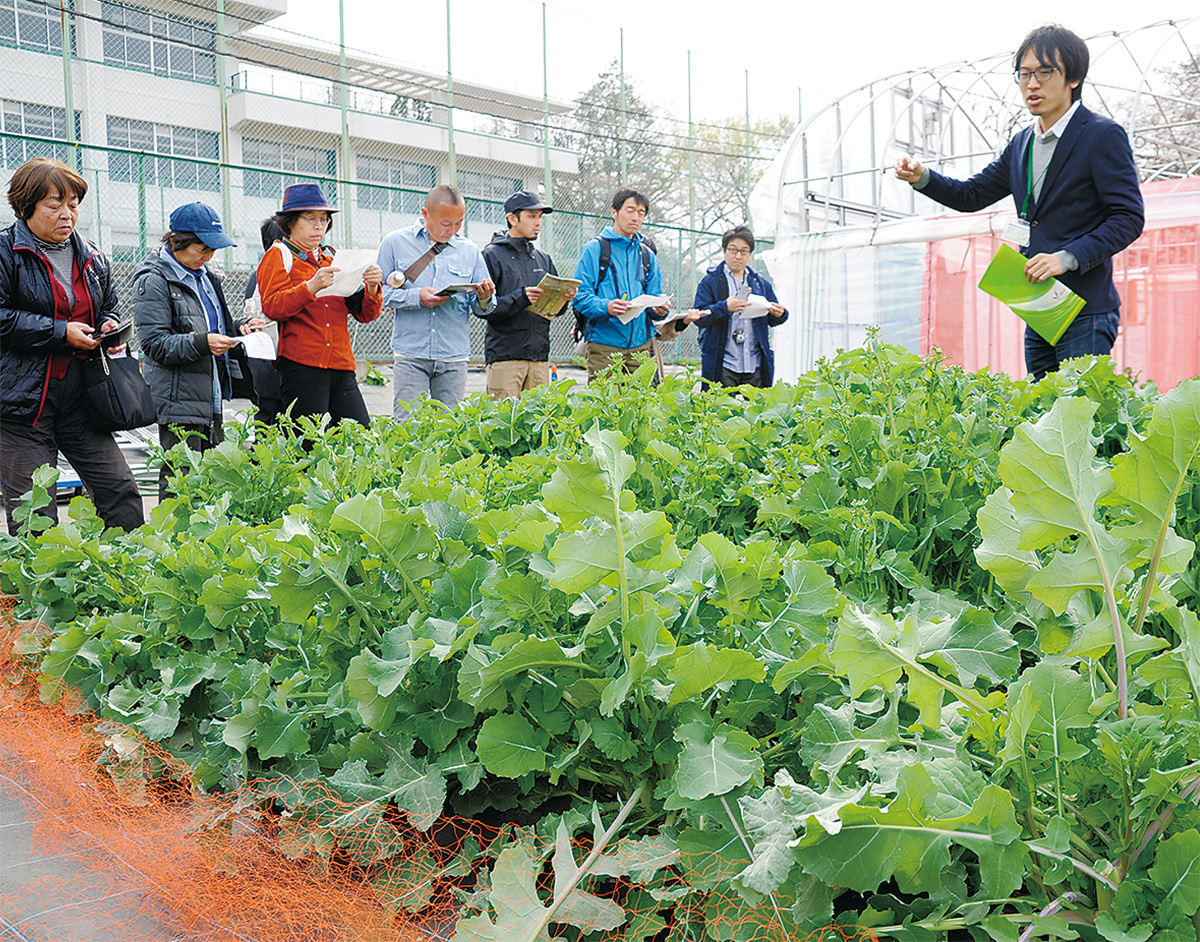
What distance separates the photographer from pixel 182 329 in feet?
17.1

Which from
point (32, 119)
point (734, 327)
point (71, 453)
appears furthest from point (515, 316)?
point (32, 119)

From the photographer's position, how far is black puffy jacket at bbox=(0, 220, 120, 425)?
4.20 metres

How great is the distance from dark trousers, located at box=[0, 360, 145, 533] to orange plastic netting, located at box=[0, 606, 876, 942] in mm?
2517

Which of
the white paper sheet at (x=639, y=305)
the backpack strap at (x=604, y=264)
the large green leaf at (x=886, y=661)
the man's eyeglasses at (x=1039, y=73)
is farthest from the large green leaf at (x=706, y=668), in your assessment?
the backpack strap at (x=604, y=264)

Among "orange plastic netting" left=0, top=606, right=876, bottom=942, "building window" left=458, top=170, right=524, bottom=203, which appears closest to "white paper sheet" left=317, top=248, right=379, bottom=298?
"orange plastic netting" left=0, top=606, right=876, bottom=942

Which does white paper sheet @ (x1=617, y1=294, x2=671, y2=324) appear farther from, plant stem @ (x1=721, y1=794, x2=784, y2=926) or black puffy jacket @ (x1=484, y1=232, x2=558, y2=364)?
plant stem @ (x1=721, y1=794, x2=784, y2=926)

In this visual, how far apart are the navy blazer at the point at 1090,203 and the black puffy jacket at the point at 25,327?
14.0 feet

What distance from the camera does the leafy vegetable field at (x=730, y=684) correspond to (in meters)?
1.07

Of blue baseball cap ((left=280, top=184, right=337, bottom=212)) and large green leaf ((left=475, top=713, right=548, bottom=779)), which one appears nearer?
large green leaf ((left=475, top=713, right=548, bottom=779))

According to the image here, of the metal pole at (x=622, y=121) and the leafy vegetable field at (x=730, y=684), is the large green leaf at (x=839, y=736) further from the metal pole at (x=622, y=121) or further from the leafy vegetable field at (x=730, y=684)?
the metal pole at (x=622, y=121)

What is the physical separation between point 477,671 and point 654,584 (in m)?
0.27

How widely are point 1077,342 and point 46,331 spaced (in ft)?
14.3

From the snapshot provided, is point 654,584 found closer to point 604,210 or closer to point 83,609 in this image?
point 83,609

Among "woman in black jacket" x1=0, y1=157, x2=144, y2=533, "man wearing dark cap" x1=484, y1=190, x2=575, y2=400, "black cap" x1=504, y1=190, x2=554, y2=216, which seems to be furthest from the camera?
"black cap" x1=504, y1=190, x2=554, y2=216
